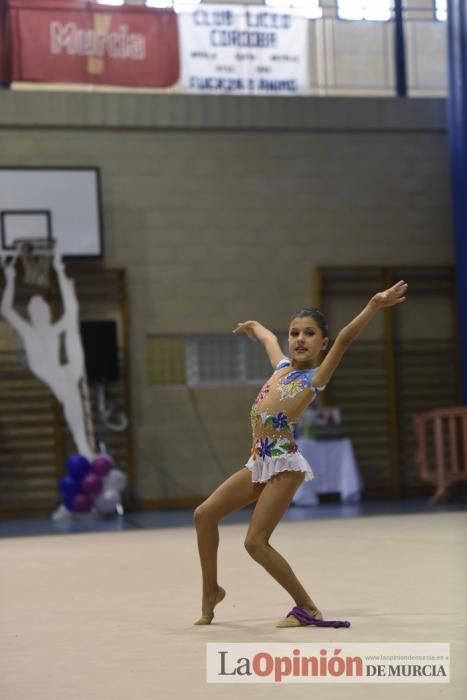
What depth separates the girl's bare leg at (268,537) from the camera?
5180 millimetres

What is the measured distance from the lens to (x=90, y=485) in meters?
12.7

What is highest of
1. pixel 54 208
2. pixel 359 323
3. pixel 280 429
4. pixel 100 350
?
pixel 54 208

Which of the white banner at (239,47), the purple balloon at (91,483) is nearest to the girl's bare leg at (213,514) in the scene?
the purple balloon at (91,483)

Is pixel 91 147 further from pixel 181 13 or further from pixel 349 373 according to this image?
pixel 349 373

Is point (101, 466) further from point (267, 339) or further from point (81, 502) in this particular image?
point (267, 339)

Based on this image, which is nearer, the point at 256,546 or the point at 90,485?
the point at 256,546

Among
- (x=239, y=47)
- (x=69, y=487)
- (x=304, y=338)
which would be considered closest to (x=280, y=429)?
(x=304, y=338)

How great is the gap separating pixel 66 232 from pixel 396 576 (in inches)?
304

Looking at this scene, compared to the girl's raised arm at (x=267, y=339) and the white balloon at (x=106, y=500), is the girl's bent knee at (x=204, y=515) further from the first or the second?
the white balloon at (x=106, y=500)

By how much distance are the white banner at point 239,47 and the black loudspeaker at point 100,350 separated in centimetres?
294

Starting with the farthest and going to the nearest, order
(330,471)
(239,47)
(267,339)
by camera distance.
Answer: (239,47), (330,471), (267,339)

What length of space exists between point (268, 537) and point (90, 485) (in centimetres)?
762

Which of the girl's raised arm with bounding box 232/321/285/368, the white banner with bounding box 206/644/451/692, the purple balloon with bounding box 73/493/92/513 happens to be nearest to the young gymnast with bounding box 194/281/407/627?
the girl's raised arm with bounding box 232/321/285/368

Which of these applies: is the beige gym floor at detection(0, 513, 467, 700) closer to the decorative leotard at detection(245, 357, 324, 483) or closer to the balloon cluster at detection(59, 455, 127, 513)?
the decorative leotard at detection(245, 357, 324, 483)
